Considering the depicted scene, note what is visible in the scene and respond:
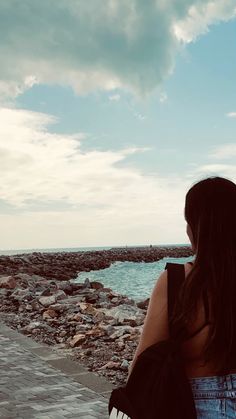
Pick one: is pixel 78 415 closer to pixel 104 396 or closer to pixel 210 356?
pixel 104 396

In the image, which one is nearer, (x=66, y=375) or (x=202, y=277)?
(x=202, y=277)

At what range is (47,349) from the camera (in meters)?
8.16

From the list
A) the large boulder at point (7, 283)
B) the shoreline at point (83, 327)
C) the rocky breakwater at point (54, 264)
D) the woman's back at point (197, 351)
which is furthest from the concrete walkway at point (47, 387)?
the rocky breakwater at point (54, 264)

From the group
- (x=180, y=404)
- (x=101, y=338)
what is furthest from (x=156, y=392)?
(x=101, y=338)

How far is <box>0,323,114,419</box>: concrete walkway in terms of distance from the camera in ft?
16.7

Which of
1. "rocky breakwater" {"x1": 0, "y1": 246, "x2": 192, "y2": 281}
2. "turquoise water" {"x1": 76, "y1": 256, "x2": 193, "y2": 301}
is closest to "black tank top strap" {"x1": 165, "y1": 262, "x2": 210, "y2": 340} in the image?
"turquoise water" {"x1": 76, "y1": 256, "x2": 193, "y2": 301}

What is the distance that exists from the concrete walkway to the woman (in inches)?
133

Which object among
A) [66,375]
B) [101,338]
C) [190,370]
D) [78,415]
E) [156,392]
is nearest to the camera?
[156,392]

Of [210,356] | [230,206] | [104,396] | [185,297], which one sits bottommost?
[104,396]

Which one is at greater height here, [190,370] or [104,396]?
[190,370]

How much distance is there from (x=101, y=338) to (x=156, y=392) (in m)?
7.59

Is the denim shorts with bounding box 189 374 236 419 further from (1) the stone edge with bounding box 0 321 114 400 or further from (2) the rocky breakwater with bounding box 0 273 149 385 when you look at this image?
(2) the rocky breakwater with bounding box 0 273 149 385

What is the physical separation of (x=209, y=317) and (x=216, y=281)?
0.11m

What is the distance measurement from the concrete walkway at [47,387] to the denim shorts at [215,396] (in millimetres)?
3374
